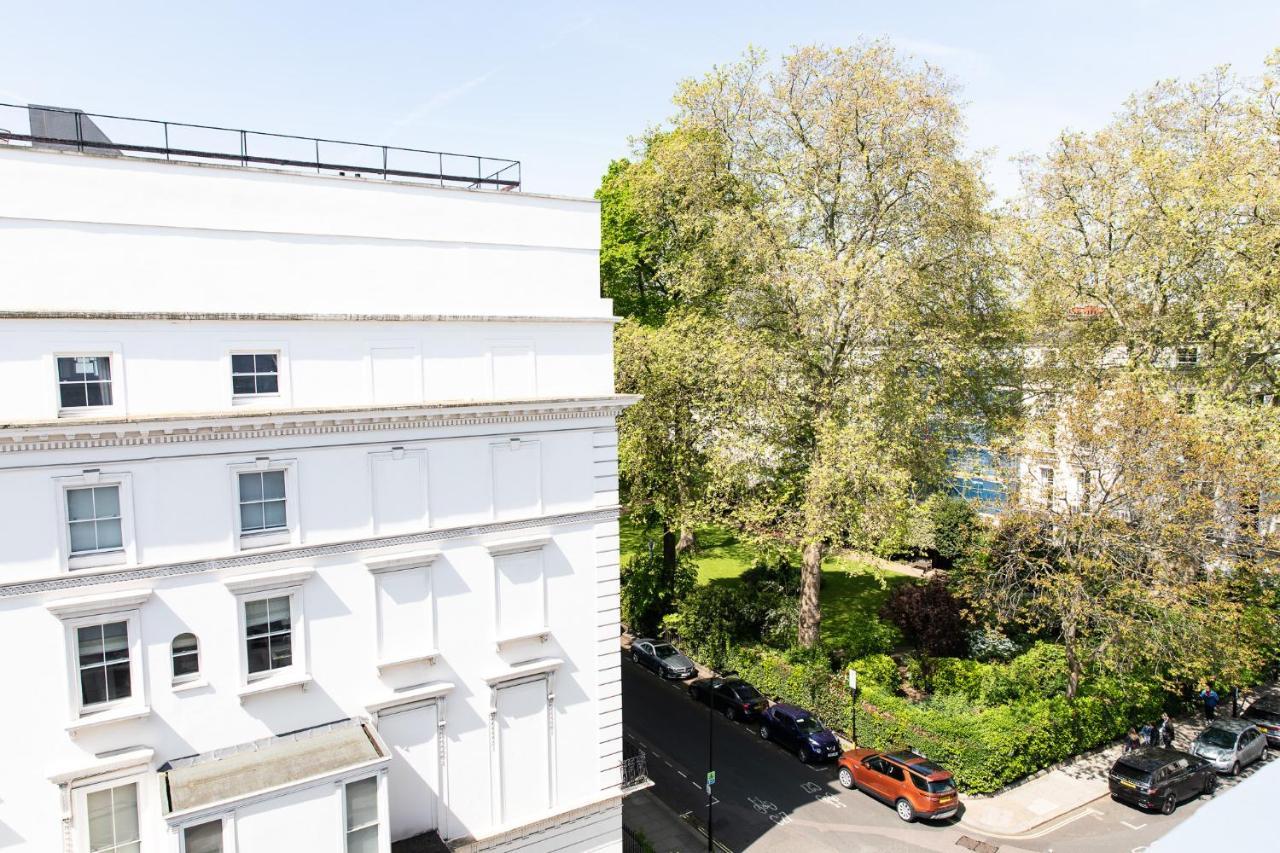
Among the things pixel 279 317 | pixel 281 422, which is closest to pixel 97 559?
pixel 281 422

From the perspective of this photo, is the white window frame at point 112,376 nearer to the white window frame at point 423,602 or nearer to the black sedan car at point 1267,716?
the white window frame at point 423,602

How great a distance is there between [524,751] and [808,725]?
41.5 feet

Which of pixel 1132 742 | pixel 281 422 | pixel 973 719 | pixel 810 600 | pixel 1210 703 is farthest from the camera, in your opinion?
pixel 810 600

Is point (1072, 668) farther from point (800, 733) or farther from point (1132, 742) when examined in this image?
point (800, 733)

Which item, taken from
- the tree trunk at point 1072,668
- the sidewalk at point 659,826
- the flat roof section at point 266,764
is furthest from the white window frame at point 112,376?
the tree trunk at point 1072,668

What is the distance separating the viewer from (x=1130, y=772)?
25.8 m

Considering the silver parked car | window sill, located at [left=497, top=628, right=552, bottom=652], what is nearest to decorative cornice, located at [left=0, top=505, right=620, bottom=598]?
window sill, located at [left=497, top=628, right=552, bottom=652]

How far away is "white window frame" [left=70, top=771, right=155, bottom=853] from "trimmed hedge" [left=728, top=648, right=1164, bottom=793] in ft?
69.4

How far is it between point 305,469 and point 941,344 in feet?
73.6

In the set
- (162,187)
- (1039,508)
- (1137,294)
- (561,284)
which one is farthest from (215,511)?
(1137,294)

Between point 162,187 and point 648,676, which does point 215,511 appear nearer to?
point 162,187

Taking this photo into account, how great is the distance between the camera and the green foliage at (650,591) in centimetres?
3812

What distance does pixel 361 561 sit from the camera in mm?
17812

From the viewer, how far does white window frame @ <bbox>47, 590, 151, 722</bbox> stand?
15.0 m
